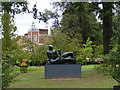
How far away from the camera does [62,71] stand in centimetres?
1617

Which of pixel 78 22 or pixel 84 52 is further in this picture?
pixel 78 22

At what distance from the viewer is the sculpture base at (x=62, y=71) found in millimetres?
16031

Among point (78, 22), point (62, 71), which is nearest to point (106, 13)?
point (62, 71)

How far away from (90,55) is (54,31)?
8869 mm

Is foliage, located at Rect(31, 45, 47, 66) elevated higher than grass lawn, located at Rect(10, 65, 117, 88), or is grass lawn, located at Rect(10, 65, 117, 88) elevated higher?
foliage, located at Rect(31, 45, 47, 66)

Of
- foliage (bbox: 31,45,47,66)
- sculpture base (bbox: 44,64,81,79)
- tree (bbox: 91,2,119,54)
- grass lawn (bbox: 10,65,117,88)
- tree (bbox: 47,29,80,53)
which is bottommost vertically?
grass lawn (bbox: 10,65,117,88)

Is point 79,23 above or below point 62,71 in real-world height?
above

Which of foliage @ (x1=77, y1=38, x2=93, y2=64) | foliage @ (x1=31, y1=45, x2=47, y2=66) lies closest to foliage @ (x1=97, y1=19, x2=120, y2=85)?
foliage @ (x1=31, y1=45, x2=47, y2=66)

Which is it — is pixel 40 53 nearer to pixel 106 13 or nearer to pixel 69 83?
pixel 106 13

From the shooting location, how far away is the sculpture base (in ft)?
52.6

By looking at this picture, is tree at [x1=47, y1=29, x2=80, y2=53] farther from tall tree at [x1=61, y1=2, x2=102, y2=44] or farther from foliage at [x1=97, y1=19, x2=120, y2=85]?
foliage at [x1=97, y1=19, x2=120, y2=85]

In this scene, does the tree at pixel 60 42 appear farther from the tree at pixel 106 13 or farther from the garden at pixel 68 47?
the tree at pixel 106 13

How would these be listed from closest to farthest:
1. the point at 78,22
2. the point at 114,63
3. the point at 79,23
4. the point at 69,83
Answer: the point at 114,63
the point at 69,83
the point at 78,22
the point at 79,23

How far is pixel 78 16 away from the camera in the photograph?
120ft
